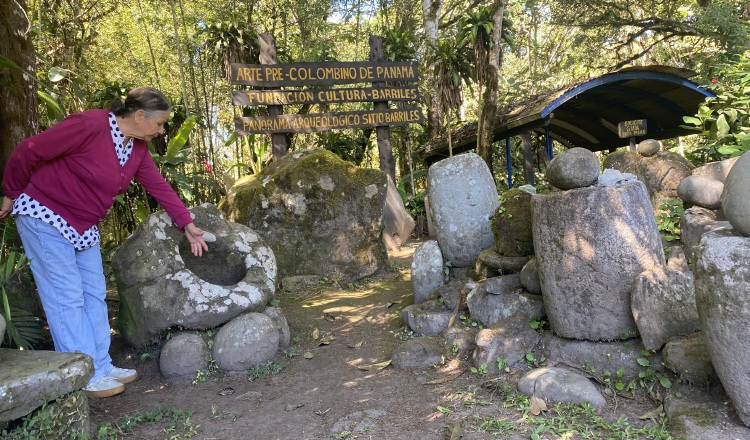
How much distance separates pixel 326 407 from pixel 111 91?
23.1ft

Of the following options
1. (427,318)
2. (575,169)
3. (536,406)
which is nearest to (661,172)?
(575,169)

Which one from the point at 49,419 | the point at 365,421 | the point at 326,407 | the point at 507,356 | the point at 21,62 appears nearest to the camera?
the point at 49,419

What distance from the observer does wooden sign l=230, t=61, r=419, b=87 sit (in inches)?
289

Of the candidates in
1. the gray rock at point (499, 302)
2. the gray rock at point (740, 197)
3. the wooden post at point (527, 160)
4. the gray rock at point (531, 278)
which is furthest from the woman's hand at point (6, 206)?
the wooden post at point (527, 160)

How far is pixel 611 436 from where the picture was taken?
2.60 meters

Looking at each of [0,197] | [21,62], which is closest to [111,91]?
[21,62]

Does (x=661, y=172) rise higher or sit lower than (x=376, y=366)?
higher

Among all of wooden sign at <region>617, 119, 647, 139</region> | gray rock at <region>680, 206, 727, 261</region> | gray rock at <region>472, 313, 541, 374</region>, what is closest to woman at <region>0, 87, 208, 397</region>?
gray rock at <region>472, 313, 541, 374</region>

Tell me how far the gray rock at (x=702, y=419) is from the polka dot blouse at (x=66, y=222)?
11.1ft

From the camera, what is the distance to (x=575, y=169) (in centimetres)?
334

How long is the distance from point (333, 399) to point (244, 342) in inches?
32.6

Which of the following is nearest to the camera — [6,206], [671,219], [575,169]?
[6,206]

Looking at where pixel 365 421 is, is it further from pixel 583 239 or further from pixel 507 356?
pixel 583 239

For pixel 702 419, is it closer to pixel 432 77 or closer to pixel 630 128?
pixel 630 128
